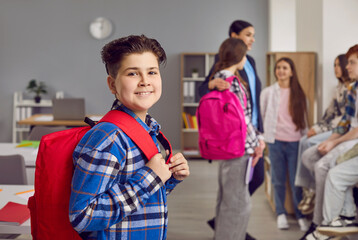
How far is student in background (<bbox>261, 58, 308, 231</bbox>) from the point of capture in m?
3.53

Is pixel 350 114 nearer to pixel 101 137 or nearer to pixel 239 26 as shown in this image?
pixel 239 26

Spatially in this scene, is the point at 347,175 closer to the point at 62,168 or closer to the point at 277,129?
the point at 277,129

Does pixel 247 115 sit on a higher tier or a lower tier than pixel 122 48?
lower

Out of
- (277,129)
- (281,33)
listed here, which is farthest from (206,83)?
(281,33)

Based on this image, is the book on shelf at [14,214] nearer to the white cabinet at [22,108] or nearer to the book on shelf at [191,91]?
the book on shelf at [191,91]

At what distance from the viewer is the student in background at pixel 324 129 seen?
332cm

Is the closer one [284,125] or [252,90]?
[252,90]

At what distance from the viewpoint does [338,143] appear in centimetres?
303

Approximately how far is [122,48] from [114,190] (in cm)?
34

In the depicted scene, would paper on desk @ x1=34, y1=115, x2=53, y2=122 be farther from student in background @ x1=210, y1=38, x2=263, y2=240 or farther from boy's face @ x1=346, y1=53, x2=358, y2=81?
boy's face @ x1=346, y1=53, x2=358, y2=81

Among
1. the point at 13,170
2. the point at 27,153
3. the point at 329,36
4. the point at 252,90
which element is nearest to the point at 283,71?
the point at 329,36

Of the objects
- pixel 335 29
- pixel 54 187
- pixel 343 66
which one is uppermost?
pixel 335 29

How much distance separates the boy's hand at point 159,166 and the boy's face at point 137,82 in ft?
0.42

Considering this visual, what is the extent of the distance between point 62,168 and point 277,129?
2.82 metres
